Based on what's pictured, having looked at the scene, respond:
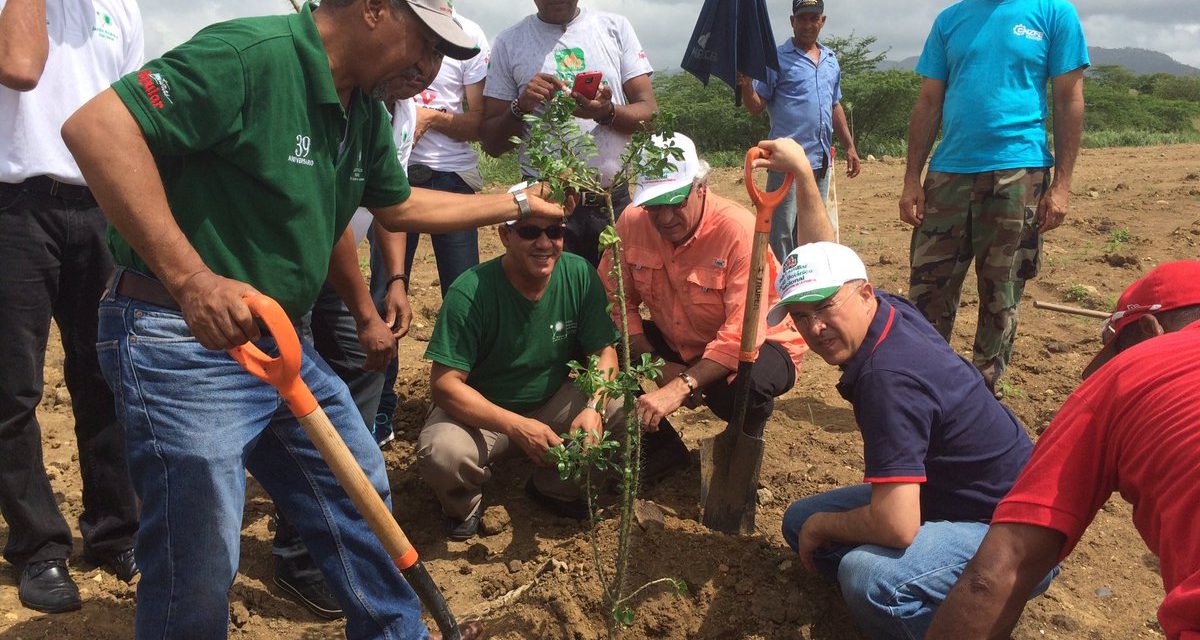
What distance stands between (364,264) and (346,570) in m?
6.11

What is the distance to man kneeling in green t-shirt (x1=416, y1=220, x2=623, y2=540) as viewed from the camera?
12.2 ft

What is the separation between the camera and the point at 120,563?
11.5ft

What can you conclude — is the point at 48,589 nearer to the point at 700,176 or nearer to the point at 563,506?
the point at 563,506

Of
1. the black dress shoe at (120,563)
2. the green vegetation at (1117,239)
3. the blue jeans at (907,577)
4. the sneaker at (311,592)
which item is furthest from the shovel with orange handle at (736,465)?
the green vegetation at (1117,239)

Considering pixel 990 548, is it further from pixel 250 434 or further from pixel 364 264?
pixel 364 264

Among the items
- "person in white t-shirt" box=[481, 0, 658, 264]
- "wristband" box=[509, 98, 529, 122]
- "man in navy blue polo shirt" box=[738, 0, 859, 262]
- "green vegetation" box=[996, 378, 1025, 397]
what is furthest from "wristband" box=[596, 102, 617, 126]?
"green vegetation" box=[996, 378, 1025, 397]

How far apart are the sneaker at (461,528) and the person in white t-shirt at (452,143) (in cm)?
124

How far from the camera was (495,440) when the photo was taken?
399 centimetres

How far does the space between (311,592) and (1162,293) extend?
9.50 feet

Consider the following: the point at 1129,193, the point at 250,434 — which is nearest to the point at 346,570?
the point at 250,434

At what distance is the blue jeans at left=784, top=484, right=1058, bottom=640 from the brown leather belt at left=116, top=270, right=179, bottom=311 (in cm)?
209

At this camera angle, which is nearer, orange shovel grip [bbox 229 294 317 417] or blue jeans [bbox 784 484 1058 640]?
orange shovel grip [bbox 229 294 317 417]

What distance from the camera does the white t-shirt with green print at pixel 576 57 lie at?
14.4 ft

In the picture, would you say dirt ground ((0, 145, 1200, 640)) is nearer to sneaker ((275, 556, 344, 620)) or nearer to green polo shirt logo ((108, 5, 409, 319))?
sneaker ((275, 556, 344, 620))
